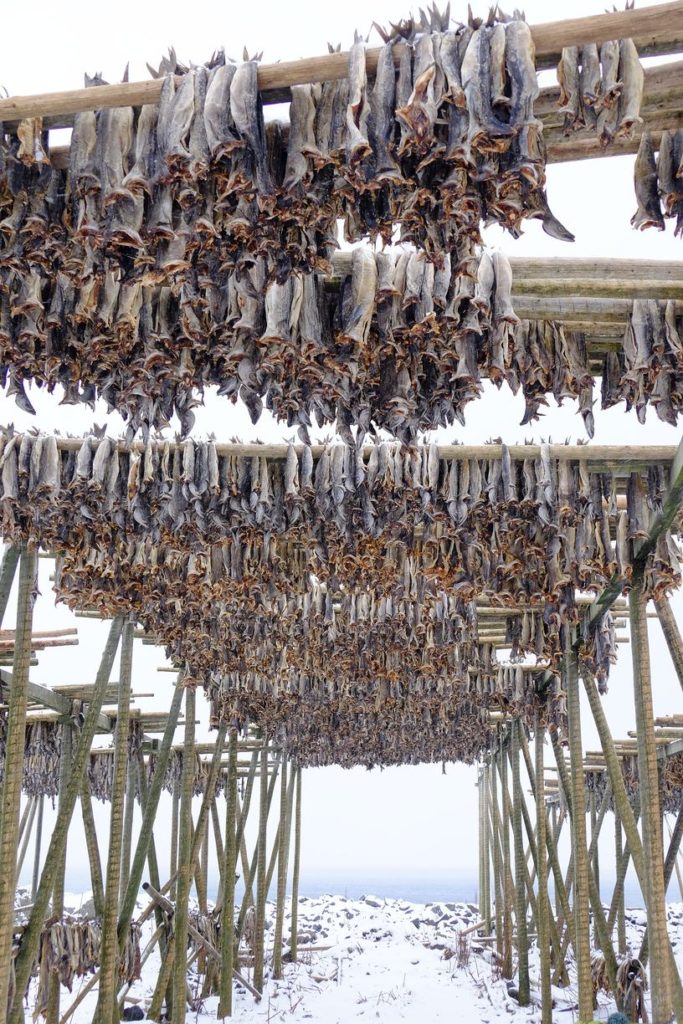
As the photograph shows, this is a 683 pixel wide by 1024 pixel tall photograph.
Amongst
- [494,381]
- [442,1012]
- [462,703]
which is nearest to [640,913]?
[442,1012]

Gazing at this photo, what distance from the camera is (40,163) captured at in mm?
3383

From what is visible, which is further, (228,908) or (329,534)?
(228,908)

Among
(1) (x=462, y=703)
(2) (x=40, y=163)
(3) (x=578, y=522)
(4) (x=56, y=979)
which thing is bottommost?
(4) (x=56, y=979)

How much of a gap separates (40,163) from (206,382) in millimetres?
1353

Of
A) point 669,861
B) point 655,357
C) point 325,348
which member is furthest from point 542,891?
point 325,348

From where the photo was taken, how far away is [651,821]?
6648mm

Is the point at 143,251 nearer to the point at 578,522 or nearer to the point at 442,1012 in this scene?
the point at 578,522

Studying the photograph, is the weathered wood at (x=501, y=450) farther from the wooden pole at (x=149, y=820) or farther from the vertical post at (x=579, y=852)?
the wooden pole at (x=149, y=820)

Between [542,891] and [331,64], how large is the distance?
10.5m

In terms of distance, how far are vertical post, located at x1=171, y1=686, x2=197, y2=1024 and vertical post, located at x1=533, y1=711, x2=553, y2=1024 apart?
379 cm

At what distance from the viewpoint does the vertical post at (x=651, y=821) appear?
642cm

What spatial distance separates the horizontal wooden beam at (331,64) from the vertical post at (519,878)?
35.6 feet

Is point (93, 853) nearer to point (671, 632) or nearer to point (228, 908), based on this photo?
point (228, 908)

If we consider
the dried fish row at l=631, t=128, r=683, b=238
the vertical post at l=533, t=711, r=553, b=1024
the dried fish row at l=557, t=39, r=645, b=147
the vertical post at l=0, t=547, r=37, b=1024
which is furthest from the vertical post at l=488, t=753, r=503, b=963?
the dried fish row at l=557, t=39, r=645, b=147
